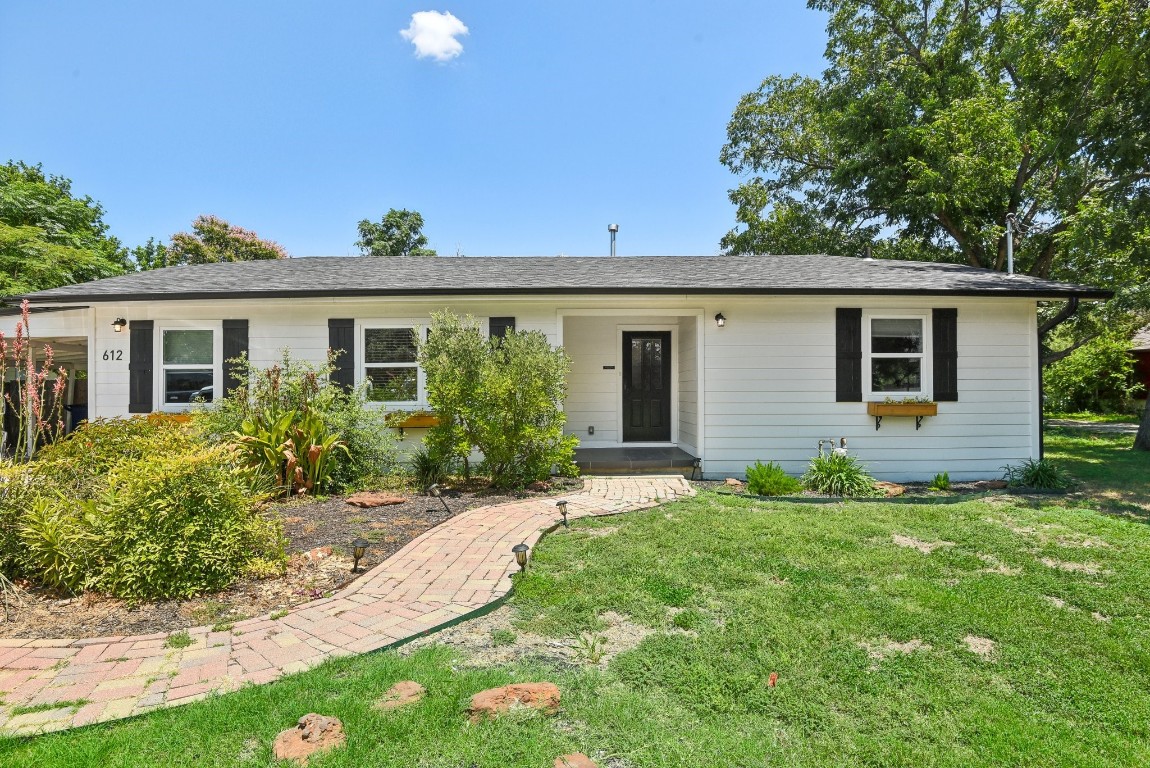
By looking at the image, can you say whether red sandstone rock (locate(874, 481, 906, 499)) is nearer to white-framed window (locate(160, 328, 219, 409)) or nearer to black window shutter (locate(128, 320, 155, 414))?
white-framed window (locate(160, 328, 219, 409))

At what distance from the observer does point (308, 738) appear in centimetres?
189

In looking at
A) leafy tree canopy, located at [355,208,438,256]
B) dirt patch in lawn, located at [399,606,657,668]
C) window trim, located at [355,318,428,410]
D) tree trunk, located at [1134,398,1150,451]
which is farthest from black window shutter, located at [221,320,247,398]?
leafy tree canopy, located at [355,208,438,256]

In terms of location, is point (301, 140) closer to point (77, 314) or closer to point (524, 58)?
point (524, 58)

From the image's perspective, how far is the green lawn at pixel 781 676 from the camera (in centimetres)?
191

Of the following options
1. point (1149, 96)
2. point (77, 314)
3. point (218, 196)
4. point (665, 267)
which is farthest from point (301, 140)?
point (1149, 96)

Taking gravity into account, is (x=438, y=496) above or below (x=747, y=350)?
below

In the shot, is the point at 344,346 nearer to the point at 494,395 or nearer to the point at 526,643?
the point at 494,395

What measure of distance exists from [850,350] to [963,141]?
912 centimetres

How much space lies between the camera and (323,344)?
7.75m

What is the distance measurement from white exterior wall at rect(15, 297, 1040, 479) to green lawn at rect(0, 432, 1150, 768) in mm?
3365

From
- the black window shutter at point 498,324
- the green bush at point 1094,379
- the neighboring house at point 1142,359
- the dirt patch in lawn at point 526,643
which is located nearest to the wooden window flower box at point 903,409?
the black window shutter at point 498,324

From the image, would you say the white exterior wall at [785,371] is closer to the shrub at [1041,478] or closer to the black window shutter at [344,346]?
the black window shutter at [344,346]

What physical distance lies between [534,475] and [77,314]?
7926 mm

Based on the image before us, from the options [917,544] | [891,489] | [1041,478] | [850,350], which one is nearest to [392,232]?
[850,350]
